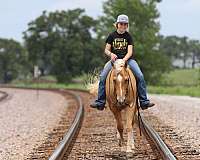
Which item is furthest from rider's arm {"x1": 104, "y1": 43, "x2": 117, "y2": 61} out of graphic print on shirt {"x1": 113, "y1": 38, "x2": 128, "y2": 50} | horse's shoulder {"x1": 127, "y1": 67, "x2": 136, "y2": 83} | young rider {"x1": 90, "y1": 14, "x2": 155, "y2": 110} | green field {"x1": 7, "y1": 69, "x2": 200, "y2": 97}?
green field {"x1": 7, "y1": 69, "x2": 200, "y2": 97}

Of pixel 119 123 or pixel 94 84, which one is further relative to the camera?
pixel 94 84

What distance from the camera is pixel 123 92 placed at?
10180 millimetres

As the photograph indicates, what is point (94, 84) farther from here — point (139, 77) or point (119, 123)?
point (139, 77)

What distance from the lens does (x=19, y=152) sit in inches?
469

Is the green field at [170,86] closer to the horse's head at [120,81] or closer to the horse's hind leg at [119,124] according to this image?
the horse's hind leg at [119,124]

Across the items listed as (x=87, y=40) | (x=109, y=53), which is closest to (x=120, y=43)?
(x=109, y=53)

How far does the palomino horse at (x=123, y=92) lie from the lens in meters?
10.2

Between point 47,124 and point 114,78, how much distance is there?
29.4 feet

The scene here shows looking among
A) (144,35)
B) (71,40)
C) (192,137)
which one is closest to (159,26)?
(144,35)

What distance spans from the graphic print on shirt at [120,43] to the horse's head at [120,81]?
0.71 metres

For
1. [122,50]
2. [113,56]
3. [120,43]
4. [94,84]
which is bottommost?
[94,84]

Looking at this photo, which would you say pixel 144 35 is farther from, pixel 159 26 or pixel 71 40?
pixel 71 40

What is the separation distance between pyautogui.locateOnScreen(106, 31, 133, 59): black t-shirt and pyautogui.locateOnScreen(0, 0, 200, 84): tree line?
6591 cm

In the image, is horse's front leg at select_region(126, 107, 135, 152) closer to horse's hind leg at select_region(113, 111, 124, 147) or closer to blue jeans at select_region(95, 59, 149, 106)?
horse's hind leg at select_region(113, 111, 124, 147)
